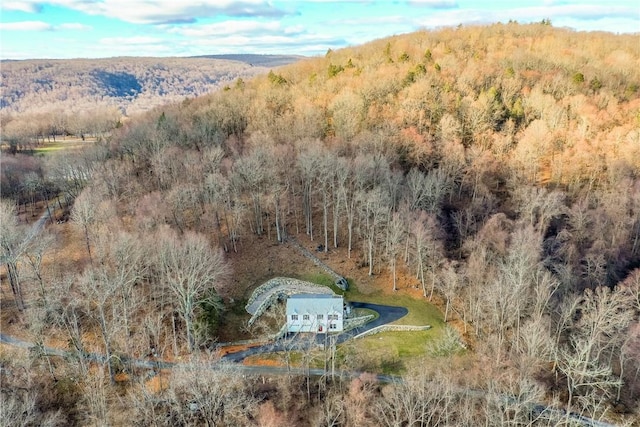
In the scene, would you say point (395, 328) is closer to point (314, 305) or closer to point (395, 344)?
point (395, 344)

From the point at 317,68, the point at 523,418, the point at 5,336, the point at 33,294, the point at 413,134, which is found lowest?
the point at 523,418

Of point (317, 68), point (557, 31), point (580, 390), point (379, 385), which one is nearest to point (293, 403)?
point (379, 385)

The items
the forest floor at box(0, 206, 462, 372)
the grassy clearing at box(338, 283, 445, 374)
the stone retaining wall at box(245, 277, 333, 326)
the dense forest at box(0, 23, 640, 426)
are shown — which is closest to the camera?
the dense forest at box(0, 23, 640, 426)

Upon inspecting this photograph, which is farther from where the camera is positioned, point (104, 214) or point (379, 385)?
point (104, 214)

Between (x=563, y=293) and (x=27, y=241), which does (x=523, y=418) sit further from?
(x=27, y=241)

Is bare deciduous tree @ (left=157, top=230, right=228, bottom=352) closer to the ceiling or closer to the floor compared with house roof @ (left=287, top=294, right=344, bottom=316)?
closer to the ceiling

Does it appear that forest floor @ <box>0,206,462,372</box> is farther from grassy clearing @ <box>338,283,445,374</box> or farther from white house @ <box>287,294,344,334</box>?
white house @ <box>287,294,344,334</box>

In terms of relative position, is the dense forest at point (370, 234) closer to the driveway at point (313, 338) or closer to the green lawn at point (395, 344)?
the green lawn at point (395, 344)

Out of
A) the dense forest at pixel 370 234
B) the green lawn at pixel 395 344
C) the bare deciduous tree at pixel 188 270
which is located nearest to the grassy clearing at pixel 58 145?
the dense forest at pixel 370 234

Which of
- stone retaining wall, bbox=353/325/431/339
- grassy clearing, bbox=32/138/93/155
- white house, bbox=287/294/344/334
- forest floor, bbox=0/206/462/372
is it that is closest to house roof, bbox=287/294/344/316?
white house, bbox=287/294/344/334
